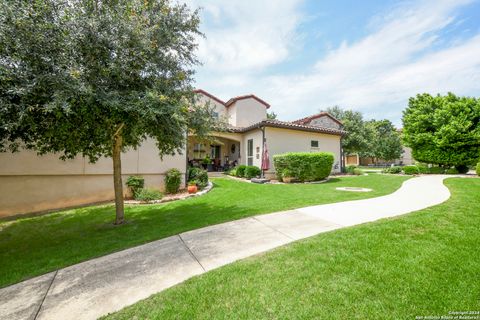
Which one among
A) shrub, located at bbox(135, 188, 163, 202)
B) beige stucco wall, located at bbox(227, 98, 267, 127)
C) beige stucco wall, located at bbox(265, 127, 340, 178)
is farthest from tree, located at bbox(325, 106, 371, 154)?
shrub, located at bbox(135, 188, 163, 202)

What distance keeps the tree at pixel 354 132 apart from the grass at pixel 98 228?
760 inches

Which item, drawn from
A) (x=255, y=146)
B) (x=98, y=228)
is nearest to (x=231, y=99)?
(x=255, y=146)

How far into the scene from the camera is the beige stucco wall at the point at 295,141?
46.4 ft

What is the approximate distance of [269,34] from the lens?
28.0 feet

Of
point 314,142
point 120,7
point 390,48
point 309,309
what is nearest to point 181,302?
point 309,309

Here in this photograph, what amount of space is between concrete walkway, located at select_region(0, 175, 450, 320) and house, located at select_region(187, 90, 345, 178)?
21.1ft

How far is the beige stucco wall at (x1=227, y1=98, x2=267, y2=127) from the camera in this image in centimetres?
1947

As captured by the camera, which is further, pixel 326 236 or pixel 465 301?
pixel 326 236

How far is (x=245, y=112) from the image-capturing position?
64.8 ft

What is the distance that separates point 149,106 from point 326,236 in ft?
14.3

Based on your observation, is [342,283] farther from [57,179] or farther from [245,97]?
[245,97]

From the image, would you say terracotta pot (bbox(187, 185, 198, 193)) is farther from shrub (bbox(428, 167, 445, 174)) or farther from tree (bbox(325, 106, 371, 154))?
tree (bbox(325, 106, 371, 154))

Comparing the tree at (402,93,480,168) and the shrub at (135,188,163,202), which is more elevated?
the tree at (402,93,480,168)

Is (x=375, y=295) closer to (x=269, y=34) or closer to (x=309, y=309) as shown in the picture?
(x=309, y=309)
